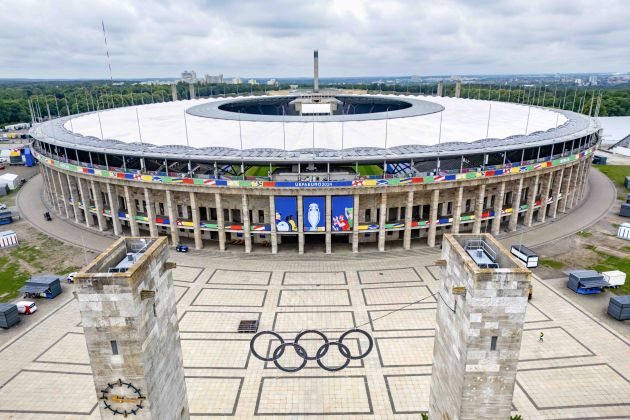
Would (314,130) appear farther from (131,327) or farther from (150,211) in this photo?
(131,327)

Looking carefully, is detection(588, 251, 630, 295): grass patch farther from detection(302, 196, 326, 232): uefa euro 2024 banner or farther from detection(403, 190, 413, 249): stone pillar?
detection(302, 196, 326, 232): uefa euro 2024 banner

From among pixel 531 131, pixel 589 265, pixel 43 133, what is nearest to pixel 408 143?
pixel 531 131

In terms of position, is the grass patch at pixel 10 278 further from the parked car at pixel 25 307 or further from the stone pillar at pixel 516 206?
the stone pillar at pixel 516 206

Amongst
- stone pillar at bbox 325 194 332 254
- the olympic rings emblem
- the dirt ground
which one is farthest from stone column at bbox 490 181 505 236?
the dirt ground

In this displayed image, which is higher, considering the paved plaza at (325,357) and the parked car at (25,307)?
the parked car at (25,307)

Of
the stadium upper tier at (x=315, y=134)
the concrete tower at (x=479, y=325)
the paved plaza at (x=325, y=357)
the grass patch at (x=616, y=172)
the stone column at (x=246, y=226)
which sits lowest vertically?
the paved plaza at (x=325, y=357)

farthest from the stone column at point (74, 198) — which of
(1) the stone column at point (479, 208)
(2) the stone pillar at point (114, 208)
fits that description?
(1) the stone column at point (479, 208)
